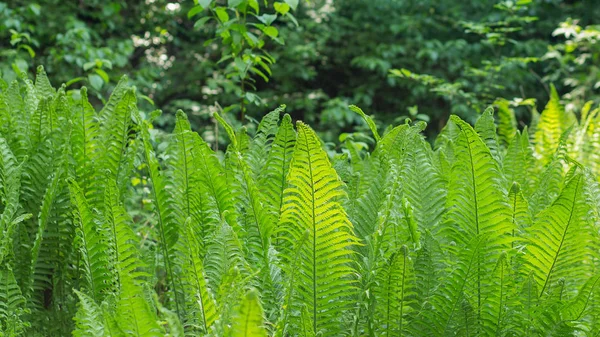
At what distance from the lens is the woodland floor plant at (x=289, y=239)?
99 centimetres

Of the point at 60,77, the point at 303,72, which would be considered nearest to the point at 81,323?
the point at 60,77

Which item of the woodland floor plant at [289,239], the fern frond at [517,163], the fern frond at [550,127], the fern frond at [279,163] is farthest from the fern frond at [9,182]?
the fern frond at [550,127]

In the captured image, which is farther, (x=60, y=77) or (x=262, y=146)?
(x=60, y=77)

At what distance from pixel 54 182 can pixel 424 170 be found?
0.73 meters

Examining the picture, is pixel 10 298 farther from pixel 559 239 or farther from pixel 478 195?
pixel 559 239

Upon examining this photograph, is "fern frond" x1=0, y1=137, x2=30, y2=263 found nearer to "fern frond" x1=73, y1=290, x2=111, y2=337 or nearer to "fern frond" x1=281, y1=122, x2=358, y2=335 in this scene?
"fern frond" x1=73, y1=290, x2=111, y2=337

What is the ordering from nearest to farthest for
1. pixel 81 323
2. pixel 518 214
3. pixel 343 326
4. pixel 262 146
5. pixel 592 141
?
1. pixel 81 323
2. pixel 343 326
3. pixel 518 214
4. pixel 262 146
5. pixel 592 141

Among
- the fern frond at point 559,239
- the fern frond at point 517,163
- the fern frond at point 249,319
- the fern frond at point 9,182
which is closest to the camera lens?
the fern frond at point 249,319

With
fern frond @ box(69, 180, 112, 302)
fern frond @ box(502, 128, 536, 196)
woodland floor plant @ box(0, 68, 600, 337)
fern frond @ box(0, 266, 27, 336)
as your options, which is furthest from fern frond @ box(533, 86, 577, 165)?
fern frond @ box(0, 266, 27, 336)

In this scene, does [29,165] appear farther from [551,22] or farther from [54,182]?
[551,22]

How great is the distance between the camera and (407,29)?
7691 mm

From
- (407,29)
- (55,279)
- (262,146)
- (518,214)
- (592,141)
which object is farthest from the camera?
(407,29)

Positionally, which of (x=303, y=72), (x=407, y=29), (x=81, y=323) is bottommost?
(x=81, y=323)

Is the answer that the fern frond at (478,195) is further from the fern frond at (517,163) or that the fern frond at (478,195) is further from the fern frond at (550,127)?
the fern frond at (550,127)
